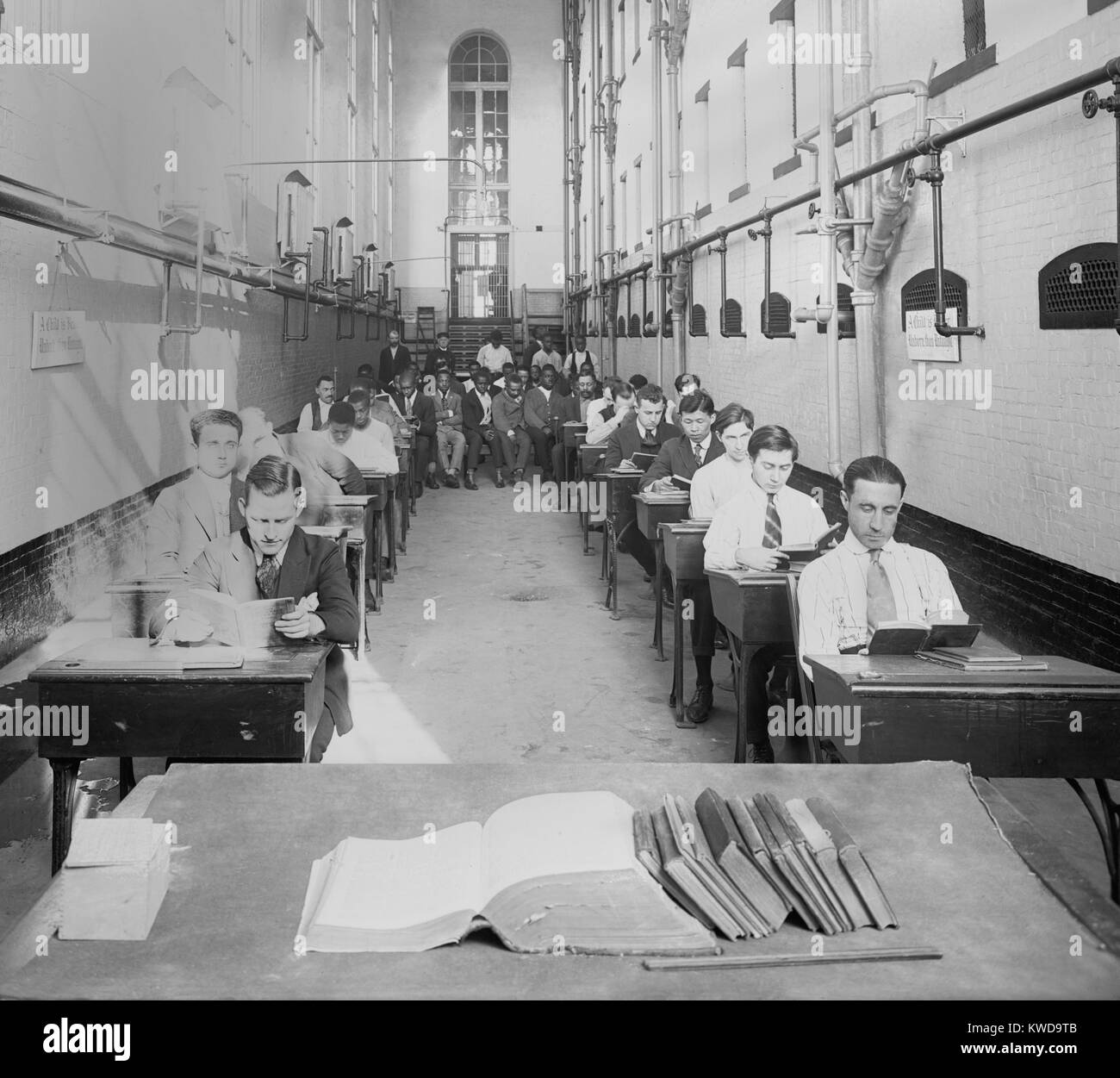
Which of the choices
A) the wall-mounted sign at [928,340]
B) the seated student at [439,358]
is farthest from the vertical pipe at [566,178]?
the wall-mounted sign at [928,340]

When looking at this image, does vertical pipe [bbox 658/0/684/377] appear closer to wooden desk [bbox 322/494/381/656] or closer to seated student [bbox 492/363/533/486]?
seated student [bbox 492/363/533/486]

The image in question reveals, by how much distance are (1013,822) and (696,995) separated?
0.94 metres

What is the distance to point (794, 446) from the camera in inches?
224

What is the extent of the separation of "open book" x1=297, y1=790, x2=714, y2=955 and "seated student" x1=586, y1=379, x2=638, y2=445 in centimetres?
941

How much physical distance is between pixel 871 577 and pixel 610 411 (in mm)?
8887

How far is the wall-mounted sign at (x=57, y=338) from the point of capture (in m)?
6.55

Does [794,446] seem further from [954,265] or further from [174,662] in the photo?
[174,662]

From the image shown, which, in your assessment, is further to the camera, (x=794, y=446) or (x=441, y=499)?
(x=441, y=499)

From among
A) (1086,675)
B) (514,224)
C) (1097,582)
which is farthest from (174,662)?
Answer: (514,224)

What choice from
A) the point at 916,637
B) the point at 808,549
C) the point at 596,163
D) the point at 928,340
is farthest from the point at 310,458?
the point at 596,163

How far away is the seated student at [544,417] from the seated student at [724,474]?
958 centimetres

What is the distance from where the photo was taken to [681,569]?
6.18m

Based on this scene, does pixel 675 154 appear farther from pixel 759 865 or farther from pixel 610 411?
pixel 759 865

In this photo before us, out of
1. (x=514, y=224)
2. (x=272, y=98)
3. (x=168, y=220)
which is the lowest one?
(x=168, y=220)
